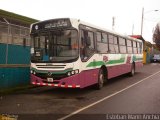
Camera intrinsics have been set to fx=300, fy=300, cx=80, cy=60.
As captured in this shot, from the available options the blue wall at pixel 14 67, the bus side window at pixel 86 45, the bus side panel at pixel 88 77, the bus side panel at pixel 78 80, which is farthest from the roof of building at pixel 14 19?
the bus side panel at pixel 88 77

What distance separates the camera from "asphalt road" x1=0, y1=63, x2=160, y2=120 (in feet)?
28.9

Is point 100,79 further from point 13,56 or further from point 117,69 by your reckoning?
point 13,56

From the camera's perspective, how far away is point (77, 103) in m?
10.5

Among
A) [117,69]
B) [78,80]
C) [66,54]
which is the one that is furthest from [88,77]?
[117,69]

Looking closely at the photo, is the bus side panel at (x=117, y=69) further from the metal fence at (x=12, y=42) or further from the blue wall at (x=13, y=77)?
the metal fence at (x=12, y=42)

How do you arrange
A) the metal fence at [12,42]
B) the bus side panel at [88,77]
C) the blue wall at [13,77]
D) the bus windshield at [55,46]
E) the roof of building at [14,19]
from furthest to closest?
the roof of building at [14,19] < the metal fence at [12,42] < the blue wall at [13,77] < the bus side panel at [88,77] < the bus windshield at [55,46]

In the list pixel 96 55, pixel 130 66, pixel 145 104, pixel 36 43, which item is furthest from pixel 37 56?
pixel 130 66

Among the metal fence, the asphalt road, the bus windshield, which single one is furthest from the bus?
the metal fence

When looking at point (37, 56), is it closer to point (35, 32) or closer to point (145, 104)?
point (35, 32)

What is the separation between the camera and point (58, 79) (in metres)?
12.0

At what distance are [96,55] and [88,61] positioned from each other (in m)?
1.06

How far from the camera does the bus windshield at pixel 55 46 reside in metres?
11.9

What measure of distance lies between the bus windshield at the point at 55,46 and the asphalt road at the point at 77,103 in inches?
60.8

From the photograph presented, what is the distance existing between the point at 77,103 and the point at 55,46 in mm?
2860
